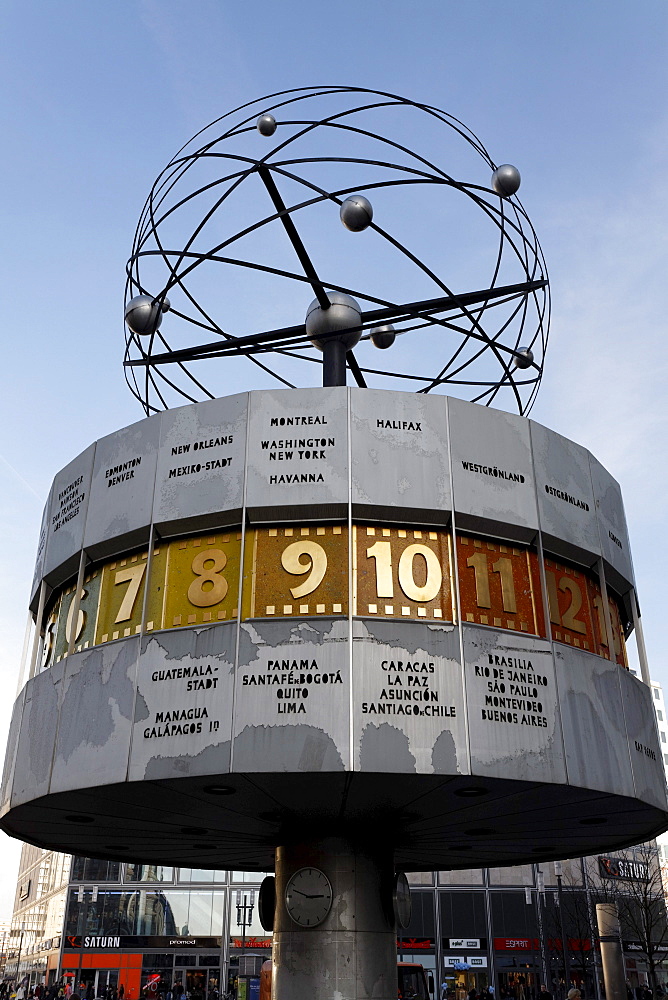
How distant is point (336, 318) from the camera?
65.8 feet

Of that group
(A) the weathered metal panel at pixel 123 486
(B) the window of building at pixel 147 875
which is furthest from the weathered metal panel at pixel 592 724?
(B) the window of building at pixel 147 875

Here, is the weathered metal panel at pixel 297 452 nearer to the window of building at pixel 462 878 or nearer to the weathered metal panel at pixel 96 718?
the weathered metal panel at pixel 96 718

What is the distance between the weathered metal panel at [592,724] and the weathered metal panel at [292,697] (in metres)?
3.77

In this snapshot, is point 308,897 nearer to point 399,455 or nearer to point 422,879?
point 399,455

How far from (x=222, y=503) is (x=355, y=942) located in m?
8.26

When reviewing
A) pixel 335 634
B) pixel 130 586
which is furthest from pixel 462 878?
pixel 335 634

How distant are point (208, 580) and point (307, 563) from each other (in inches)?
68.3

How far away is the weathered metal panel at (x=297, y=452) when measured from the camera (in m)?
15.4

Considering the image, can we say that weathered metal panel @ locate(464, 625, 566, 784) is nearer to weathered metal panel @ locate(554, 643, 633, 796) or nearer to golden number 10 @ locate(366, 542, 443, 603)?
weathered metal panel @ locate(554, 643, 633, 796)

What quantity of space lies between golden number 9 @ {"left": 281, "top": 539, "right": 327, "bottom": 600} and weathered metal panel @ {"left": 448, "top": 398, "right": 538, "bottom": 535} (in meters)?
2.56

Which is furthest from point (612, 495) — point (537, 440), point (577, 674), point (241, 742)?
point (241, 742)

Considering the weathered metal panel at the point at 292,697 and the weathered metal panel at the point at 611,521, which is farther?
the weathered metal panel at the point at 611,521

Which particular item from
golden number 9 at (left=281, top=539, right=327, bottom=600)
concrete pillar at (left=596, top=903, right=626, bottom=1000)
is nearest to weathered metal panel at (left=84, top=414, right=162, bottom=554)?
golden number 9 at (left=281, top=539, right=327, bottom=600)

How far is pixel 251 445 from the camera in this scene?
1603 centimetres
